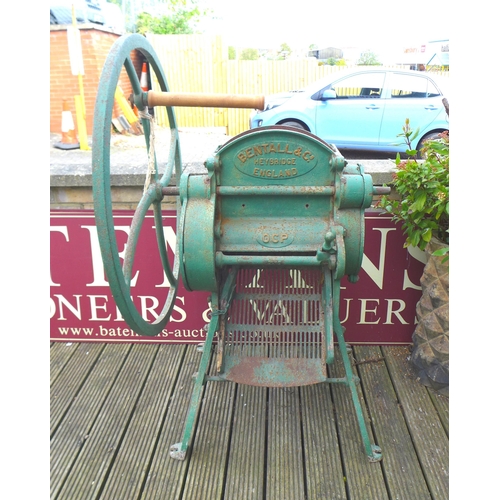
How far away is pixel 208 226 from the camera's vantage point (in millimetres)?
1737

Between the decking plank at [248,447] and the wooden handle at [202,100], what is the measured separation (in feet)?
4.31

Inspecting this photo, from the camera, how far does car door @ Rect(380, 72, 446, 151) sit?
650 cm

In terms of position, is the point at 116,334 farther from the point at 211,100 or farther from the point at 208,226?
the point at 211,100

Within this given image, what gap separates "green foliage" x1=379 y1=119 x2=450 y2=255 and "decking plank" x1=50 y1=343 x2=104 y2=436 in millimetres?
1711

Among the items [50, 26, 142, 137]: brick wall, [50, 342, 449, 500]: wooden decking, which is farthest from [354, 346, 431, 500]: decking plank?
[50, 26, 142, 137]: brick wall

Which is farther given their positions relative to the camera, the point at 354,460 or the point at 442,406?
the point at 442,406

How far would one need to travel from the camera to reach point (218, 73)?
10773mm

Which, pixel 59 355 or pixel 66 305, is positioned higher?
pixel 66 305

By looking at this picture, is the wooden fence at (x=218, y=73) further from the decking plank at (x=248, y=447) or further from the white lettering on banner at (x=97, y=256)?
the decking plank at (x=248, y=447)

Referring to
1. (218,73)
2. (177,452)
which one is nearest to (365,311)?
(177,452)

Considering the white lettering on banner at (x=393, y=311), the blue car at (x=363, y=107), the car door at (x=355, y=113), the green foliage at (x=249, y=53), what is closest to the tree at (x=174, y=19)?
the green foliage at (x=249, y=53)

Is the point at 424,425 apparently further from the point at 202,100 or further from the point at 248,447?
the point at 202,100

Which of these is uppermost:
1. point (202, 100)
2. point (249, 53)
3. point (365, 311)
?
point (249, 53)

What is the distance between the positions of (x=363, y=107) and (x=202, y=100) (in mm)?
5466
